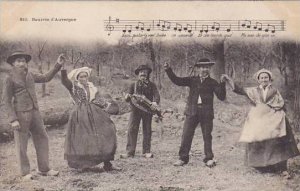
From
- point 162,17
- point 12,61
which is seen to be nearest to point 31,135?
point 12,61

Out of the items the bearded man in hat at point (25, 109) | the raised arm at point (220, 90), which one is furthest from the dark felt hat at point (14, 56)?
the raised arm at point (220, 90)

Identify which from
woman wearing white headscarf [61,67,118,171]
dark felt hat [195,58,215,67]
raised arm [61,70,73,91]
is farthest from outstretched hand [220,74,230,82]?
raised arm [61,70,73,91]

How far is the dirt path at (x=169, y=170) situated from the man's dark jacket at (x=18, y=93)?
1.08 feet

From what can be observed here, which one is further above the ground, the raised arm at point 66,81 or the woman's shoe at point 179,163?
the raised arm at point 66,81

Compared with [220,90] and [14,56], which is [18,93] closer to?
[14,56]

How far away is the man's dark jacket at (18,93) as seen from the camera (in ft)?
21.0

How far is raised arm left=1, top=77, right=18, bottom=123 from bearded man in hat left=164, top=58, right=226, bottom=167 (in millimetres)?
1434

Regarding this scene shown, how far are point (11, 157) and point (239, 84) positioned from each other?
2212 mm

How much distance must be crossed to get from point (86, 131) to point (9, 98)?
2.49 feet

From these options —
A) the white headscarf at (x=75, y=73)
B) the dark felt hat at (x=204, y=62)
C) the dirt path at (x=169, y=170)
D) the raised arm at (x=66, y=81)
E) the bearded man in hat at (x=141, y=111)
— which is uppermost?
the dark felt hat at (x=204, y=62)

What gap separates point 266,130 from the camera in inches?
256

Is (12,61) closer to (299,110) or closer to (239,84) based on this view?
(239,84)

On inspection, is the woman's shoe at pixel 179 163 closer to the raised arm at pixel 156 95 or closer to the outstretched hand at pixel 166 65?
the raised arm at pixel 156 95

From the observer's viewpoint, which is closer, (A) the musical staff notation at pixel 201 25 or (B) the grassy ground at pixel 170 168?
(B) the grassy ground at pixel 170 168
